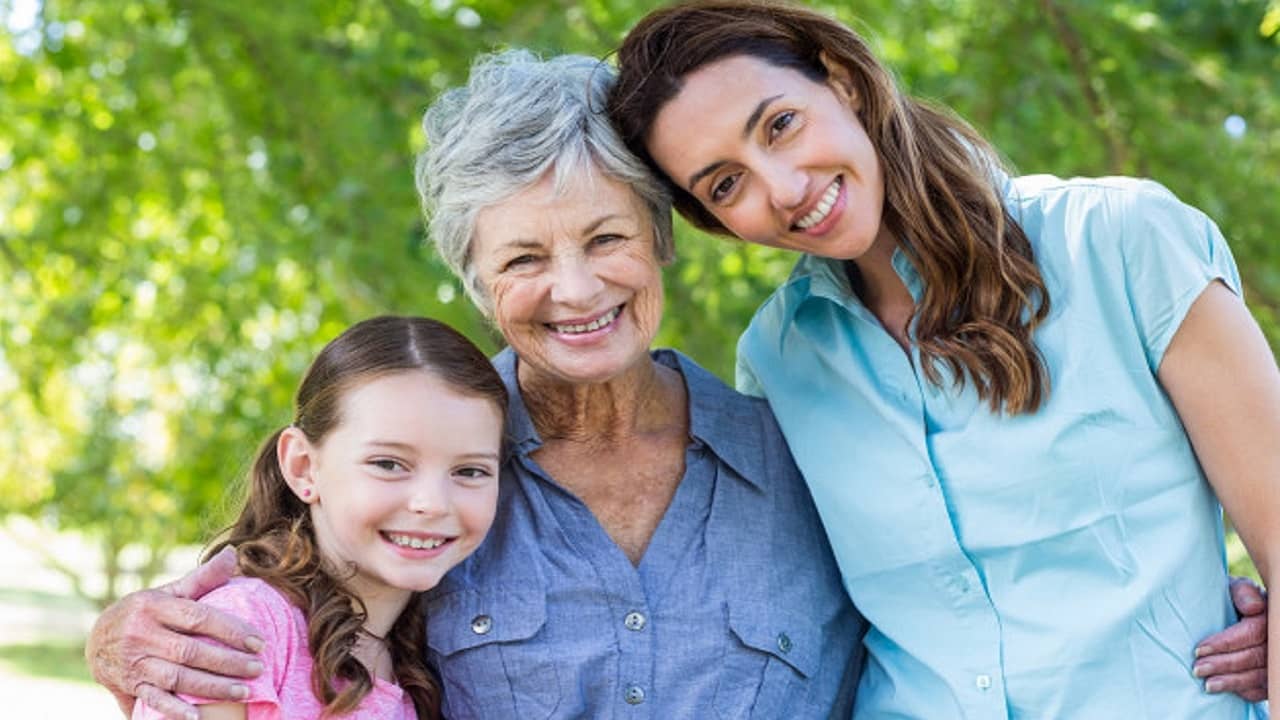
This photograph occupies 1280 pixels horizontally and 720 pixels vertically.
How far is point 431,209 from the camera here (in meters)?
2.56

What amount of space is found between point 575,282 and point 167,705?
0.83 m

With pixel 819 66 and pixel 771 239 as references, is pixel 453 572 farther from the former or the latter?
pixel 819 66

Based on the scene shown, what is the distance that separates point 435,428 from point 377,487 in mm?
120

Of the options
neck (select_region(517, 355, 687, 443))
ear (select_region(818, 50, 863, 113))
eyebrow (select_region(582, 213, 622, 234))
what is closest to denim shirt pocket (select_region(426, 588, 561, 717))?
neck (select_region(517, 355, 687, 443))

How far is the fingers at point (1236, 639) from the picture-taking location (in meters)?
2.14

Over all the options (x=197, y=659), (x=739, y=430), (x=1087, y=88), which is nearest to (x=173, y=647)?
(x=197, y=659)

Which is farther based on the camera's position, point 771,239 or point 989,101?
point 989,101

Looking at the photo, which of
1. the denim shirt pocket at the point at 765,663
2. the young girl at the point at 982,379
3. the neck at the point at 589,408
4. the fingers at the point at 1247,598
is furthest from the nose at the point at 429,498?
the fingers at the point at 1247,598

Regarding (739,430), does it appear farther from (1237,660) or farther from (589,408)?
(1237,660)

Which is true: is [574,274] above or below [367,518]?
above

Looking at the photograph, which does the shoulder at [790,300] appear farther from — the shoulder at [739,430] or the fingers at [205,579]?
the fingers at [205,579]

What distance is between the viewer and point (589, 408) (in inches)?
103

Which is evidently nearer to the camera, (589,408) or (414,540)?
(414,540)

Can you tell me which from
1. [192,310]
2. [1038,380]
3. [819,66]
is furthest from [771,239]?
[192,310]
